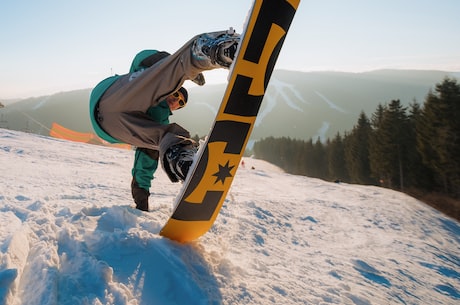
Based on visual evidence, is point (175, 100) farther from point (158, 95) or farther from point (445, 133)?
point (445, 133)

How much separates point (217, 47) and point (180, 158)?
0.70 meters

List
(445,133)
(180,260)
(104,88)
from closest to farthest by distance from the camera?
(180,260), (104,88), (445,133)

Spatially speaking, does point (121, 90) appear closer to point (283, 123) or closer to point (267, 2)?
point (267, 2)

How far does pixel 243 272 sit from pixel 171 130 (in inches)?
40.3

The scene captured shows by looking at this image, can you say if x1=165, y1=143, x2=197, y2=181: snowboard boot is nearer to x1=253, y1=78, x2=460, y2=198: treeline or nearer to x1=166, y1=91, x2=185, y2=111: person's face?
x1=166, y1=91, x2=185, y2=111: person's face

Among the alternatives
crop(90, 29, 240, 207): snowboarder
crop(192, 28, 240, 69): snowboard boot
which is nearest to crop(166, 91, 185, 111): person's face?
crop(90, 29, 240, 207): snowboarder

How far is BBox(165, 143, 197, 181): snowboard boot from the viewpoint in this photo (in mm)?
1815

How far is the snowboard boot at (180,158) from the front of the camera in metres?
1.82

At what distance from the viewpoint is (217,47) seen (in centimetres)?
175

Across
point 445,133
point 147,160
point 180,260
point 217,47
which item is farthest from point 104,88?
point 445,133

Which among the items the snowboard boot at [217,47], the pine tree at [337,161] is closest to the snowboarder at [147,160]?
the snowboard boot at [217,47]

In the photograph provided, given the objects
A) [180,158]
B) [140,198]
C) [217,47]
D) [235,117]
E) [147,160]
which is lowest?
[140,198]

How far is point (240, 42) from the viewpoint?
1.66 m

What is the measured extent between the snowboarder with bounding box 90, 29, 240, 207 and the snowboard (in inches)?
4.4
